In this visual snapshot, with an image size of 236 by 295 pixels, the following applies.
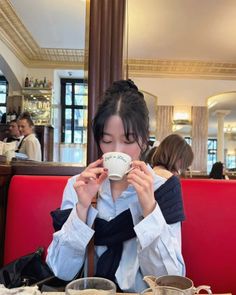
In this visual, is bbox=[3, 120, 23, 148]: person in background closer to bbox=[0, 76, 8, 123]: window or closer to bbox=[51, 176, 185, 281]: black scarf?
bbox=[51, 176, 185, 281]: black scarf

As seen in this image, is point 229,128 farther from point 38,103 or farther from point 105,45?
point 105,45

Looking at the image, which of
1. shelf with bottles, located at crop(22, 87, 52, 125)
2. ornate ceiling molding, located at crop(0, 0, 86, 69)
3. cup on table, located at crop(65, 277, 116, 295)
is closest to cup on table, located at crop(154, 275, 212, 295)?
cup on table, located at crop(65, 277, 116, 295)

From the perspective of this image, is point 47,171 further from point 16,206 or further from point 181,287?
point 181,287

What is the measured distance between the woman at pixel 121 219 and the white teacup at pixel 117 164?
0.03 m

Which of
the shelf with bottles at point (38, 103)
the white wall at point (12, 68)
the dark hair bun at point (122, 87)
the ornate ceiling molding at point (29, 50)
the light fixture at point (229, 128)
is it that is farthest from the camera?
the light fixture at point (229, 128)

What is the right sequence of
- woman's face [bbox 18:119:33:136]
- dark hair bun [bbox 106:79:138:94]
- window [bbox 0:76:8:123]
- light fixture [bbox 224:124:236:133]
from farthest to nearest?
light fixture [bbox 224:124:236:133]
window [bbox 0:76:8:123]
woman's face [bbox 18:119:33:136]
dark hair bun [bbox 106:79:138:94]

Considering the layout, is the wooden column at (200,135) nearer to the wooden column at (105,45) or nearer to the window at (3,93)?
the window at (3,93)

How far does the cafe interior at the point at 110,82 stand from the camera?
1.43m

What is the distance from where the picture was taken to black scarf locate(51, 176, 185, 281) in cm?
98

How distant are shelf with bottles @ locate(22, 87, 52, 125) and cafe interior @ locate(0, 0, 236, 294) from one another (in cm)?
2

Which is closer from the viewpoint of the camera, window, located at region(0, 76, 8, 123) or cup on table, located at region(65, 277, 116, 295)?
cup on table, located at region(65, 277, 116, 295)

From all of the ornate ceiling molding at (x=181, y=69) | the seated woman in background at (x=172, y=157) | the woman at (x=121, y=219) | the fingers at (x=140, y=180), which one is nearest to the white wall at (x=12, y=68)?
the ornate ceiling molding at (x=181, y=69)

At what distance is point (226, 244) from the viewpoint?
1.40 metres

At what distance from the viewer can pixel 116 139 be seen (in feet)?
3.24
